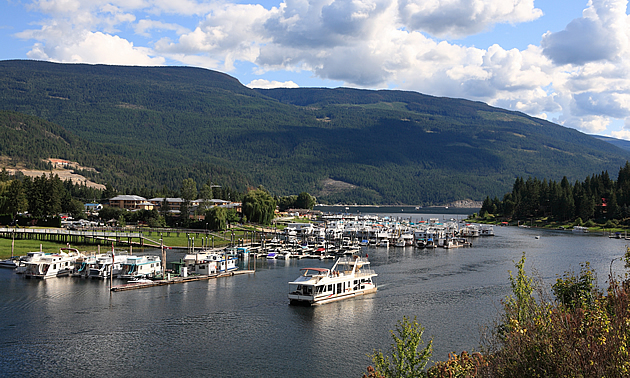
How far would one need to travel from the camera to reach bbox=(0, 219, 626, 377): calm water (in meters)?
42.1

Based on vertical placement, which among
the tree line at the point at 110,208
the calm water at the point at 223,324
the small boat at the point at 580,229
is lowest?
the calm water at the point at 223,324

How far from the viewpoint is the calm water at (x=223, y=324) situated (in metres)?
42.1

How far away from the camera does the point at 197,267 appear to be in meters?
83.7

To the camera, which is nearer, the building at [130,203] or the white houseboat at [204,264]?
the white houseboat at [204,264]

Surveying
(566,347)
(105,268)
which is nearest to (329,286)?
(105,268)

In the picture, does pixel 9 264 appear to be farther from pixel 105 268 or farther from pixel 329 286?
pixel 329 286

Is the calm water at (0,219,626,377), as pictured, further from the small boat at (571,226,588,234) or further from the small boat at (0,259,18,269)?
the small boat at (571,226,588,234)

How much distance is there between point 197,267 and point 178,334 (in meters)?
34.3

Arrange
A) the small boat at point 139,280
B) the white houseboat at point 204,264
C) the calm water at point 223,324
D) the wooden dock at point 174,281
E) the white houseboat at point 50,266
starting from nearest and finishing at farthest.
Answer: the calm water at point 223,324
the wooden dock at point 174,281
the small boat at point 139,280
the white houseboat at point 50,266
the white houseboat at point 204,264


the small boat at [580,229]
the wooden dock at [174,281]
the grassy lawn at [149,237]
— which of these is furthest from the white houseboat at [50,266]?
the small boat at [580,229]

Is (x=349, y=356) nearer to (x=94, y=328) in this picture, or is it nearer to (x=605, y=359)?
(x=94, y=328)

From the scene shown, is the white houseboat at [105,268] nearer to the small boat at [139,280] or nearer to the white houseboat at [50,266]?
the white houseboat at [50,266]

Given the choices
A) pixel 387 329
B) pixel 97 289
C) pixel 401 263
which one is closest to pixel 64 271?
pixel 97 289

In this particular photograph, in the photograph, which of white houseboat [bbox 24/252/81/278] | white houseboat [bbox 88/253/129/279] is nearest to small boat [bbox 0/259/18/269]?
white houseboat [bbox 24/252/81/278]
